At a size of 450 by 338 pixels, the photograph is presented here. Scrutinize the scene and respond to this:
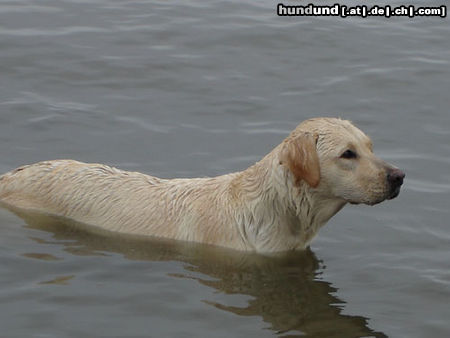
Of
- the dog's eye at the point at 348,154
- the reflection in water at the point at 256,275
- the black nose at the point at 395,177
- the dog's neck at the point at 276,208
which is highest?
the dog's eye at the point at 348,154

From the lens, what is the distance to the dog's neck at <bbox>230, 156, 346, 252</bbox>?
10984 mm

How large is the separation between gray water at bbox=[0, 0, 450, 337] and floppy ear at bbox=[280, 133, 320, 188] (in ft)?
4.07

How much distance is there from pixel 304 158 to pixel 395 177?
2.90 feet

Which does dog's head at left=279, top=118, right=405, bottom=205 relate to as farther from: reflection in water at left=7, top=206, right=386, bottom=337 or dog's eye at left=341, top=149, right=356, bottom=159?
reflection in water at left=7, top=206, right=386, bottom=337

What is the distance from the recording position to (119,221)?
11820mm

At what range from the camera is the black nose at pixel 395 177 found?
10461mm

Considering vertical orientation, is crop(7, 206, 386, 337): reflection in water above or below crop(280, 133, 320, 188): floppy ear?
below

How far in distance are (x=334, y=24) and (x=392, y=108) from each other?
3.89 m

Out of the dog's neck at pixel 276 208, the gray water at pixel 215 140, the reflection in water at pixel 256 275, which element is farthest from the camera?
the dog's neck at pixel 276 208

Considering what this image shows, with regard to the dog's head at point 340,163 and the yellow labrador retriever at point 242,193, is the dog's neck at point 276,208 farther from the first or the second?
the dog's head at point 340,163

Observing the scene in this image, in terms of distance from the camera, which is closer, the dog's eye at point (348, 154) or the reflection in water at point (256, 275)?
the reflection in water at point (256, 275)

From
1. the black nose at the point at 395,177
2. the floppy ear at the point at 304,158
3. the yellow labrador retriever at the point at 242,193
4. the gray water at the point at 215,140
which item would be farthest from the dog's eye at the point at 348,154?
the gray water at the point at 215,140

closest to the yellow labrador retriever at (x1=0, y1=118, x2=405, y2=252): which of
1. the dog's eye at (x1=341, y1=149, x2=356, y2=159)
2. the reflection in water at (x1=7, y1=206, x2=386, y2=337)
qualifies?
the dog's eye at (x1=341, y1=149, x2=356, y2=159)

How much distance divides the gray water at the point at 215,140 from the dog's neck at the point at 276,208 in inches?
10.8
